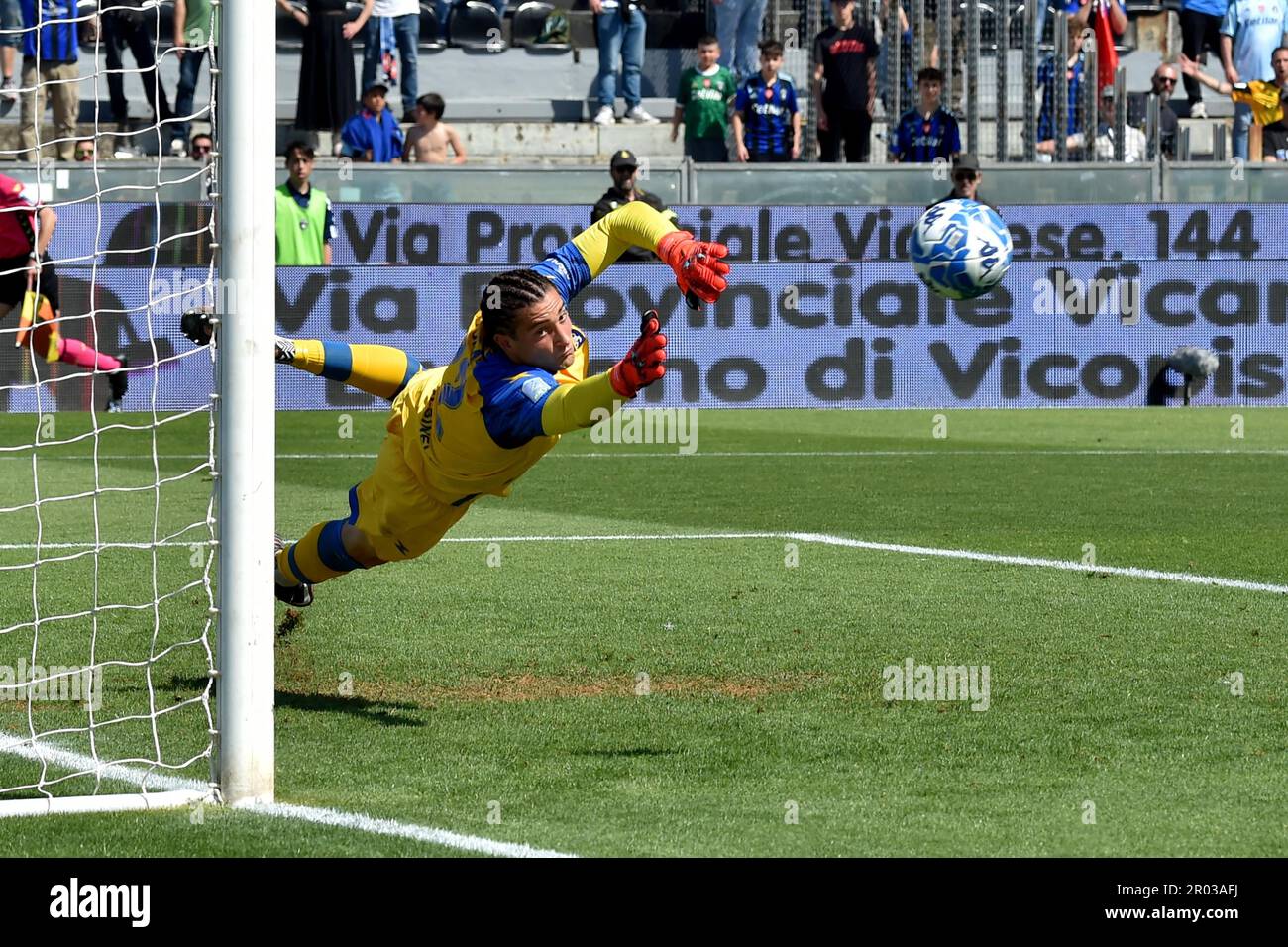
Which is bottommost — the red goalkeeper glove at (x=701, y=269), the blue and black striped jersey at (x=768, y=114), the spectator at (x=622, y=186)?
the red goalkeeper glove at (x=701, y=269)

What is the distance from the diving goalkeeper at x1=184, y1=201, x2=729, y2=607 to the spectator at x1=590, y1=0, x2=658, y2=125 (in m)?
16.9

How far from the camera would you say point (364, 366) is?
736cm

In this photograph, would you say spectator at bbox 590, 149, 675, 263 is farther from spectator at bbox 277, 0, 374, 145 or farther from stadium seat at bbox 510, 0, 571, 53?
stadium seat at bbox 510, 0, 571, 53

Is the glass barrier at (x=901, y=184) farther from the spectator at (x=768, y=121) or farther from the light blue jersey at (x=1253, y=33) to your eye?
the light blue jersey at (x=1253, y=33)

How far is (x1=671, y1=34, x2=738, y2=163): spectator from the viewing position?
22266mm

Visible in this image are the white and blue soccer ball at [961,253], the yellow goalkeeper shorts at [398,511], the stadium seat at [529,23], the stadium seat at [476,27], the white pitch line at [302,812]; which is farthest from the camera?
the stadium seat at [529,23]

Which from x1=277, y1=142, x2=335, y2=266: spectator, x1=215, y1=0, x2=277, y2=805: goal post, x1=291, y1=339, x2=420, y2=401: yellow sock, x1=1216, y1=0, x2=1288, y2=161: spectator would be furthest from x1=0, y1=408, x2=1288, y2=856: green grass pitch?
x1=1216, y1=0, x2=1288, y2=161: spectator

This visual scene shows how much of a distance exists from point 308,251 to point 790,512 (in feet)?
26.3

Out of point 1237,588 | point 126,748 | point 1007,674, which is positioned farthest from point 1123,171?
point 126,748

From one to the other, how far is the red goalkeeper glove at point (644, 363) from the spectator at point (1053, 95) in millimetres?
18455

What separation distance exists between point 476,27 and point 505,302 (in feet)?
71.4

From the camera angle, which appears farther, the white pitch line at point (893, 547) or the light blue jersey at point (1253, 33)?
the light blue jersey at point (1253, 33)

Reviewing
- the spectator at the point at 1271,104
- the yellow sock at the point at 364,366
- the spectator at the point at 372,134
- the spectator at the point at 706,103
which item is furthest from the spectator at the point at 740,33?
the yellow sock at the point at 364,366

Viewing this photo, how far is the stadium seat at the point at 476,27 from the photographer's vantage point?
27359 millimetres
